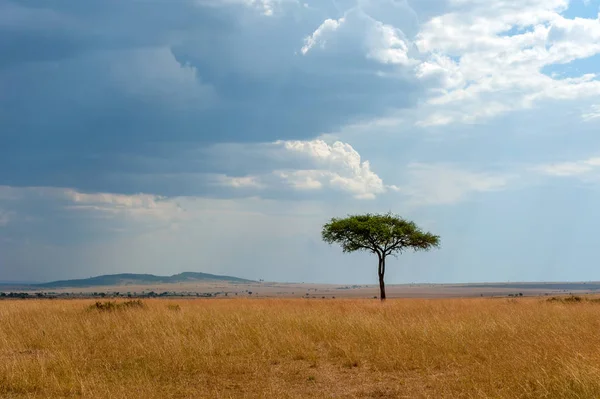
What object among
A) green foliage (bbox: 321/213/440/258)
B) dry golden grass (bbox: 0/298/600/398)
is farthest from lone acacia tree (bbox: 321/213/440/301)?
dry golden grass (bbox: 0/298/600/398)

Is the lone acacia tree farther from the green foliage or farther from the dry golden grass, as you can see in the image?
the dry golden grass

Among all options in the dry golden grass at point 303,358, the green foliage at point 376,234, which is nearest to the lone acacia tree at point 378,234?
the green foliage at point 376,234

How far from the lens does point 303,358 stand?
53.2 feet

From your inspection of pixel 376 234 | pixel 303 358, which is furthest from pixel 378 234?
pixel 303 358

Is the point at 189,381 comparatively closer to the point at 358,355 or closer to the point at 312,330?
the point at 358,355

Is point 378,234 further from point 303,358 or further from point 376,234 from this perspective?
point 303,358

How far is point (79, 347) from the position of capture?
1748 centimetres

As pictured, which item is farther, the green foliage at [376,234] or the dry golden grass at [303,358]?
the green foliage at [376,234]

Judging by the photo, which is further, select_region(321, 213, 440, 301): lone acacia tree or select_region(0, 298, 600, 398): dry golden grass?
select_region(321, 213, 440, 301): lone acacia tree

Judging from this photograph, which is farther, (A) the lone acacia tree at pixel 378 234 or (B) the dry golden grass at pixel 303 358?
(A) the lone acacia tree at pixel 378 234

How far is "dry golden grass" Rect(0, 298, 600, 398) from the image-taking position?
483 inches

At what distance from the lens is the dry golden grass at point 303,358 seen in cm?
1226

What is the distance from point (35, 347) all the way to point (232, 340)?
6.32 meters

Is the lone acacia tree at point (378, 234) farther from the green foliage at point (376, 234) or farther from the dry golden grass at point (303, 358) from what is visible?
the dry golden grass at point (303, 358)
